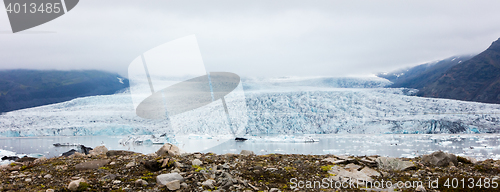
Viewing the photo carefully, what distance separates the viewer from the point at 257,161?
402 cm

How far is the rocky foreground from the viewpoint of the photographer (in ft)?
9.68

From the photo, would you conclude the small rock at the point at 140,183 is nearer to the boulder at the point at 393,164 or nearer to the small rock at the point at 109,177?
the small rock at the point at 109,177

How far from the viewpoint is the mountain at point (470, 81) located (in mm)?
37250

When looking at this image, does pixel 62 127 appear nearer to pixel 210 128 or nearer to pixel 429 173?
pixel 210 128

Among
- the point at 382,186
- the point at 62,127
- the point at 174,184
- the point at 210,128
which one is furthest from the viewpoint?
the point at 62,127

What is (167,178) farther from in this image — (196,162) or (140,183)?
(196,162)

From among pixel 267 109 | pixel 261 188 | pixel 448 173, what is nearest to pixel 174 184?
pixel 261 188

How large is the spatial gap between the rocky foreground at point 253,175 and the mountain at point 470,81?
41.4m

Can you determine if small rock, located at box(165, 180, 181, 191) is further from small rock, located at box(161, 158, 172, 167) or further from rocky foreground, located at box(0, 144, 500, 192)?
small rock, located at box(161, 158, 172, 167)

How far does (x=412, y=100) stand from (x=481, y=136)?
610 cm

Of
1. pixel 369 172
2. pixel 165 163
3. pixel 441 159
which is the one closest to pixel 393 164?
pixel 369 172

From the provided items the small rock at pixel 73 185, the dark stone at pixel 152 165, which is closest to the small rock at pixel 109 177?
the small rock at pixel 73 185

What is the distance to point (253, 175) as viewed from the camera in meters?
3.34

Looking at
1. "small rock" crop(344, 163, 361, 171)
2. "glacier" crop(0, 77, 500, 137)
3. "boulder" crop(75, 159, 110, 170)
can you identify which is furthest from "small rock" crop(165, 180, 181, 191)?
"glacier" crop(0, 77, 500, 137)
